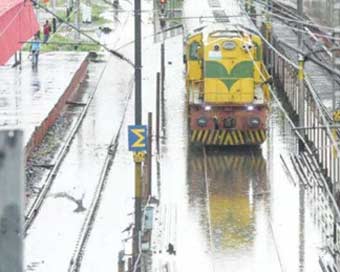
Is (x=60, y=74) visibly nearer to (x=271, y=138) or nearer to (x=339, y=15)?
(x=271, y=138)

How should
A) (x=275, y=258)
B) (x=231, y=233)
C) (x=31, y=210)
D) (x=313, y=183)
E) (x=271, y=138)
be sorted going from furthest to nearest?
1. (x=271, y=138)
2. (x=313, y=183)
3. (x=31, y=210)
4. (x=231, y=233)
5. (x=275, y=258)

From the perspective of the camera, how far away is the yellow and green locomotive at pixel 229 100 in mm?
26438

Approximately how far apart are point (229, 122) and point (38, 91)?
696cm

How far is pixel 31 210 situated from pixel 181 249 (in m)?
3.55

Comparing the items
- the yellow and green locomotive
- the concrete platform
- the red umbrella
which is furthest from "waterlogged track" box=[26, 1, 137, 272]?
the red umbrella

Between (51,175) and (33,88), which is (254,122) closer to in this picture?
(51,175)

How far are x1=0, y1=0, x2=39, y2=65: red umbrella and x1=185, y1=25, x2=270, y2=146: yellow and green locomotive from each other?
14.6ft

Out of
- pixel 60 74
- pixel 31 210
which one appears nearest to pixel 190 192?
pixel 31 210

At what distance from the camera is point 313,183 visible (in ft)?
70.8

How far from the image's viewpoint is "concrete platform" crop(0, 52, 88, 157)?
25.6 m

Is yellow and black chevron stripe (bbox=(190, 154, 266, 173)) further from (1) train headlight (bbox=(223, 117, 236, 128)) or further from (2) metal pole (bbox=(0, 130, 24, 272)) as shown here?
(2) metal pole (bbox=(0, 130, 24, 272))

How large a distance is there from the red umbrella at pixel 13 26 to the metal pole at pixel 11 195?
61.2 ft

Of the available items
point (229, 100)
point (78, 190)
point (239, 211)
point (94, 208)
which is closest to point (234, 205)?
point (239, 211)

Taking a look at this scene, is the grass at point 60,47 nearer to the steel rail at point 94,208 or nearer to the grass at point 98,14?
the grass at point 98,14
